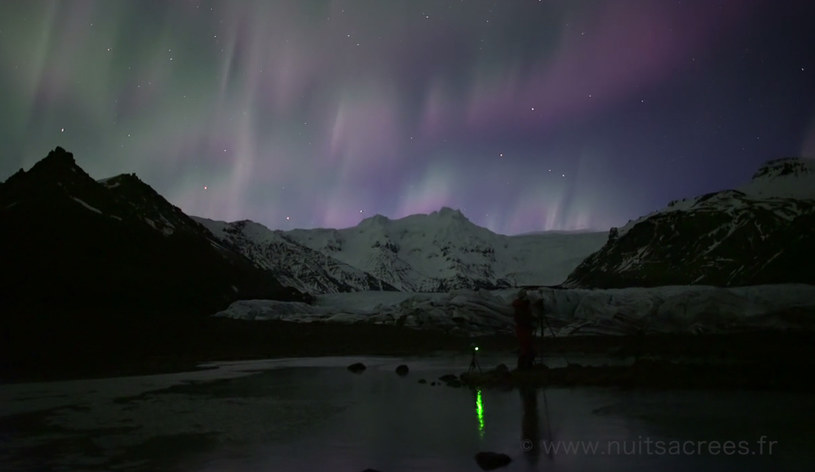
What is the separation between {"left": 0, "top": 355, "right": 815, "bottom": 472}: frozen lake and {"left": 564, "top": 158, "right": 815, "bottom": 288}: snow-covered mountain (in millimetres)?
127423

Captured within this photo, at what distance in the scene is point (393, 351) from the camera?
143ft

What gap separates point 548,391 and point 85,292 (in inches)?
3510

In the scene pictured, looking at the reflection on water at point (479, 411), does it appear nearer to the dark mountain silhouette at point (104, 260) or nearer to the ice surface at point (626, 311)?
the ice surface at point (626, 311)

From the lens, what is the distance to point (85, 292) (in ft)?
302

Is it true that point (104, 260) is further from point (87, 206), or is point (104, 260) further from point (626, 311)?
point (626, 311)

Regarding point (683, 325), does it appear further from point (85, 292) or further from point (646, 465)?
point (85, 292)

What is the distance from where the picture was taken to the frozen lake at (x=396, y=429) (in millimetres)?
10211

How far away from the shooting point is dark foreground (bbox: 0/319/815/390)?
20703 millimetres

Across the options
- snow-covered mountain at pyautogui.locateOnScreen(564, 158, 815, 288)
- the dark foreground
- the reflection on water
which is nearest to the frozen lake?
the reflection on water

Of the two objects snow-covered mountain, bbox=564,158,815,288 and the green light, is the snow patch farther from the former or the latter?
snow-covered mountain, bbox=564,158,815,288

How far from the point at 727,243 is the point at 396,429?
16902 centimetres

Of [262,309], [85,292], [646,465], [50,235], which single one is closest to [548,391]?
[646,465]

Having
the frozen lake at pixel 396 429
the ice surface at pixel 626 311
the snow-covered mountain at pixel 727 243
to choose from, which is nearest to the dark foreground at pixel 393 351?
the frozen lake at pixel 396 429

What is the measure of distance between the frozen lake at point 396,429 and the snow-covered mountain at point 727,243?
5017 inches
